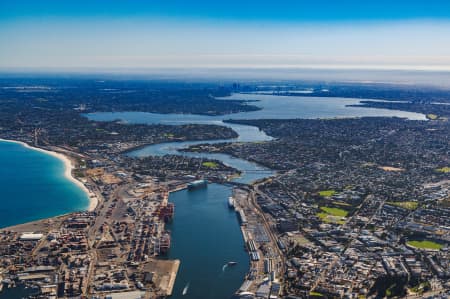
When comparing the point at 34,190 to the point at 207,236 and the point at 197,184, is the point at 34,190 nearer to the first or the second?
the point at 197,184

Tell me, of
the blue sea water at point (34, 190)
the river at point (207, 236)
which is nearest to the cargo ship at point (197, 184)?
the river at point (207, 236)

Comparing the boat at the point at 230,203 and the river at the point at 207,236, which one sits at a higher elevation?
the boat at the point at 230,203

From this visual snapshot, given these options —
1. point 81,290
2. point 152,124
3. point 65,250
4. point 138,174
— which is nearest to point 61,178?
point 138,174

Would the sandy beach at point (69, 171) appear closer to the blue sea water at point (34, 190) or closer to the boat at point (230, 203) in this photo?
the blue sea water at point (34, 190)

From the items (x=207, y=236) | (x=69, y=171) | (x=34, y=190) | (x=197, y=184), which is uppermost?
(x=197, y=184)

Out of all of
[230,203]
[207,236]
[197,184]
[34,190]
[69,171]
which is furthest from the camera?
[69,171]

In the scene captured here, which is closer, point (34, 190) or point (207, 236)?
point (207, 236)

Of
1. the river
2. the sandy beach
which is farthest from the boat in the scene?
the sandy beach

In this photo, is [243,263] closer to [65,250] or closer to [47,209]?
[65,250]

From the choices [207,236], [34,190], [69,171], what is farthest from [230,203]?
[69,171]
